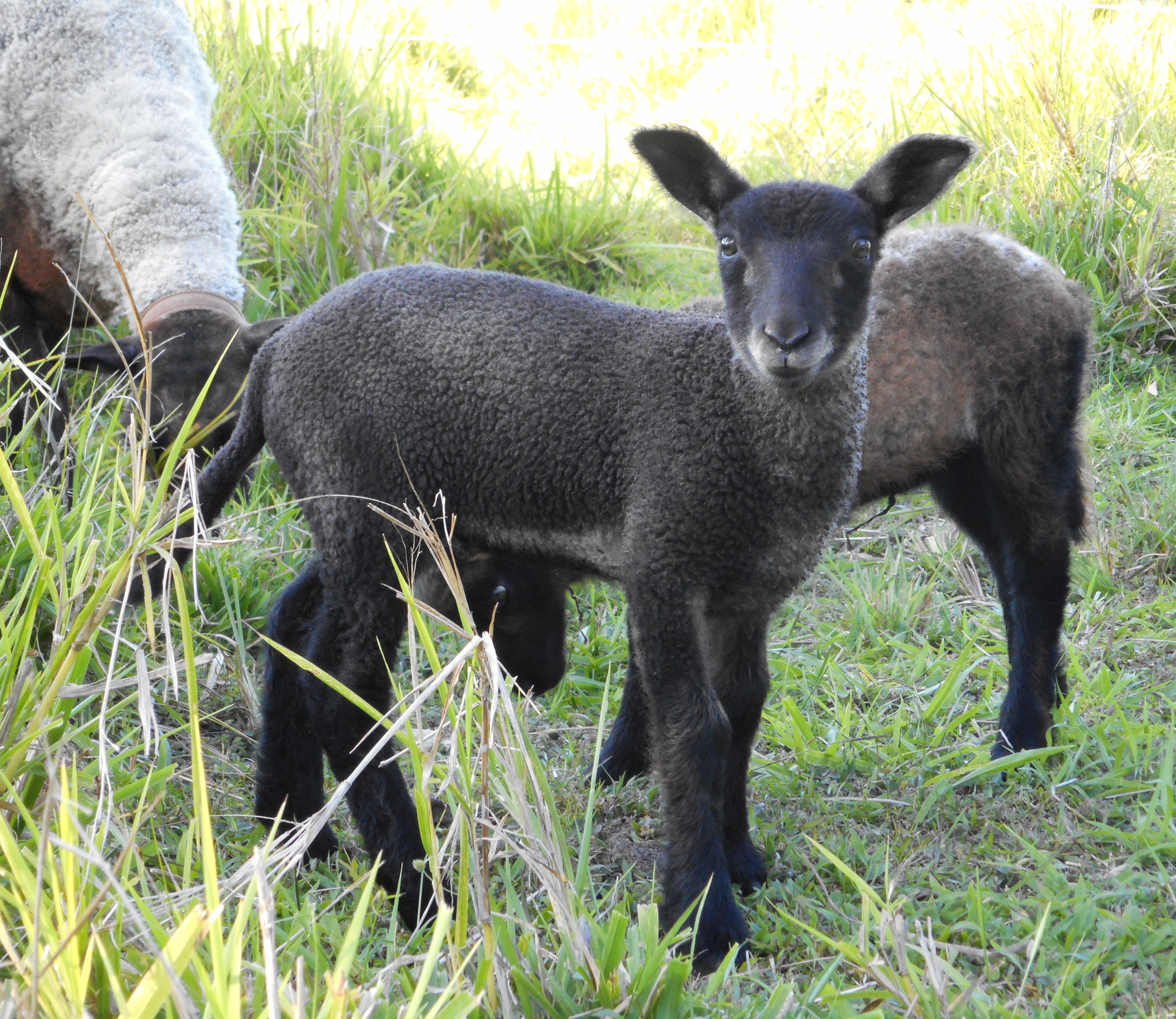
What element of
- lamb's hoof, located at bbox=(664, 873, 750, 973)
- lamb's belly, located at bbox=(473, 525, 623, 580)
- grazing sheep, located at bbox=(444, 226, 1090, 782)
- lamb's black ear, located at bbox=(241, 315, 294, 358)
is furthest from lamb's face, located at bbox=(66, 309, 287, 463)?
lamb's hoof, located at bbox=(664, 873, 750, 973)

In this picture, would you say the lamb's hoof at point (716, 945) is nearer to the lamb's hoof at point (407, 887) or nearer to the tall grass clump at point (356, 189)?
the lamb's hoof at point (407, 887)

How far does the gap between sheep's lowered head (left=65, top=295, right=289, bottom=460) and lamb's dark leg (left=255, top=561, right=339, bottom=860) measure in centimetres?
131

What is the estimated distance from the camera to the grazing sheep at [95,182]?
15.5 feet

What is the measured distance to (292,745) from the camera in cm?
303

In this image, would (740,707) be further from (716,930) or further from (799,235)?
(799,235)

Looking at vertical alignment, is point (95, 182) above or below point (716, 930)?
above

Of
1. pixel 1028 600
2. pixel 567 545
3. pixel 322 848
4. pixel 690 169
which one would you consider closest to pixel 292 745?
pixel 322 848

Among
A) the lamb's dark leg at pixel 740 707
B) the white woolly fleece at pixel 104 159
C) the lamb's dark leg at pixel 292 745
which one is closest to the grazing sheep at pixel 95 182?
the white woolly fleece at pixel 104 159

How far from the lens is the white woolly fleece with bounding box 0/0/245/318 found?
186 inches

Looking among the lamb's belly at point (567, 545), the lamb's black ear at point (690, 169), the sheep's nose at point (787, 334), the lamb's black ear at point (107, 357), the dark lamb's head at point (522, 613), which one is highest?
the lamb's black ear at point (690, 169)

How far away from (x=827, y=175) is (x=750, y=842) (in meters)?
4.51

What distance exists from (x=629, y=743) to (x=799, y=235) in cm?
163

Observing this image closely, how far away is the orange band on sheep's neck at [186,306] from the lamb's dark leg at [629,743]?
2234 millimetres

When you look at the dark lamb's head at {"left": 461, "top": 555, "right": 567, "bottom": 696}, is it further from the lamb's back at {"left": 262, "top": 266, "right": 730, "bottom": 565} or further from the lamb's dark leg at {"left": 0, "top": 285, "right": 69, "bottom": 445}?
the lamb's dark leg at {"left": 0, "top": 285, "right": 69, "bottom": 445}
